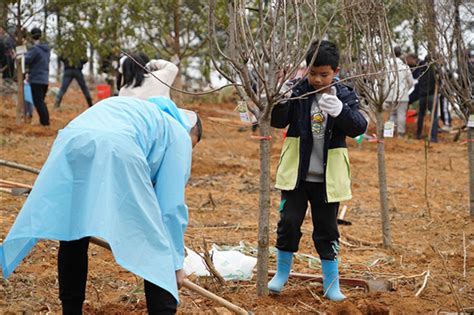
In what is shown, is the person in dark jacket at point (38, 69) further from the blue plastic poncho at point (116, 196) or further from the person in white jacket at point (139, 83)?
the blue plastic poncho at point (116, 196)

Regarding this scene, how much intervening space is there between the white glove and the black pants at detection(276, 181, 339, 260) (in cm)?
48

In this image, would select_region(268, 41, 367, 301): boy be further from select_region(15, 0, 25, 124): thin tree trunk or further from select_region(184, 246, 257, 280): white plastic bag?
select_region(15, 0, 25, 124): thin tree trunk

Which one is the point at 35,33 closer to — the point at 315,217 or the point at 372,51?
the point at 372,51

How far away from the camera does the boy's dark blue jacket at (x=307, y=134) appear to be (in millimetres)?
4539

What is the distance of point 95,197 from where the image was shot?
3.17m

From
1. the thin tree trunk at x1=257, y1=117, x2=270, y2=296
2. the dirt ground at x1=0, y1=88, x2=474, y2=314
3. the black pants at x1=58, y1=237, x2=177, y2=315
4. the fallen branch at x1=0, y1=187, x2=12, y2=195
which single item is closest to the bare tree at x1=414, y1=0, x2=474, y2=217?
the dirt ground at x1=0, y1=88, x2=474, y2=314

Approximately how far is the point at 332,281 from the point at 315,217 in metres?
0.39

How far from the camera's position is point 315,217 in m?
4.68

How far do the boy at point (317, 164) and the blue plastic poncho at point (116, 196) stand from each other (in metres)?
1.35

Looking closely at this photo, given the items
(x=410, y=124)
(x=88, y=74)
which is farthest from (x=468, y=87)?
(x=88, y=74)

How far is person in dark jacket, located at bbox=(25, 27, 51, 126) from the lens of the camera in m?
13.2

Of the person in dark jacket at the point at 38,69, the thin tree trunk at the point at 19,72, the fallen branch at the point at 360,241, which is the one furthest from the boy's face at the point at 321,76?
the person in dark jacket at the point at 38,69

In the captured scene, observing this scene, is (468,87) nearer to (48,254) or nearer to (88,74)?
(48,254)

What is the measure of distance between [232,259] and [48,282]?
1.17m
